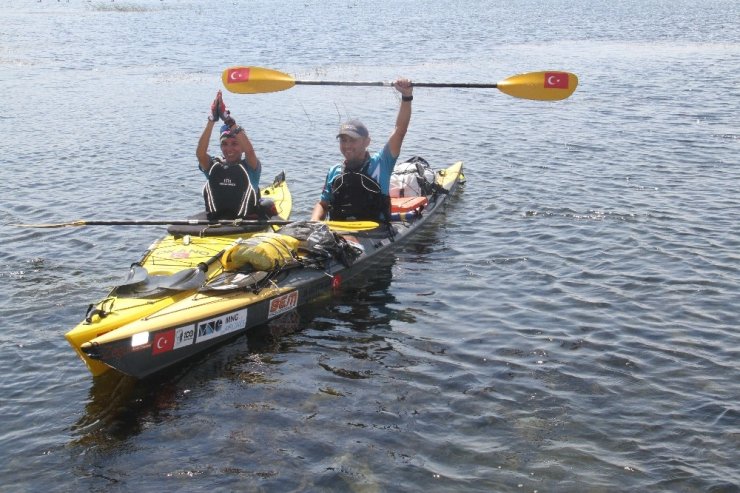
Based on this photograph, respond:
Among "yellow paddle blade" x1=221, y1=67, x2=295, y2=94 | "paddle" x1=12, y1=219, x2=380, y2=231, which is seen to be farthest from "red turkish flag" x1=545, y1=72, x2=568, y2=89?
"yellow paddle blade" x1=221, y1=67, x2=295, y2=94

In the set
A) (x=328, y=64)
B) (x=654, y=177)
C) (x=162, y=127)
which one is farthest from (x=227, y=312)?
(x=328, y=64)

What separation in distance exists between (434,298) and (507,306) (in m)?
0.92

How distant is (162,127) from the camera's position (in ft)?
67.7

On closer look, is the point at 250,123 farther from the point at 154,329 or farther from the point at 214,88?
the point at 154,329

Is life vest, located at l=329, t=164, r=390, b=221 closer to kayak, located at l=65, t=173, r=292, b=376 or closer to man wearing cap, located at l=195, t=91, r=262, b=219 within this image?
kayak, located at l=65, t=173, r=292, b=376

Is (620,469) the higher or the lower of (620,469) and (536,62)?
the lower

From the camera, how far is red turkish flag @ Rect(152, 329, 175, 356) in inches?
304

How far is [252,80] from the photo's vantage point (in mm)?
12039

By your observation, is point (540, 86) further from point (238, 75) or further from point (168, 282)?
point (168, 282)

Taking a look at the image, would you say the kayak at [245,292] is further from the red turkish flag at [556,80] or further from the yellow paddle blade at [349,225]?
the red turkish flag at [556,80]

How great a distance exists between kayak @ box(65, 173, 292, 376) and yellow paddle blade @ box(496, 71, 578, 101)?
3726 millimetres

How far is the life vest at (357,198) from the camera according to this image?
10836 millimetres

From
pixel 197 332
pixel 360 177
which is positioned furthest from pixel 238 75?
pixel 197 332

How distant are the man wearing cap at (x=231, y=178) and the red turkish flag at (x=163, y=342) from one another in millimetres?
2976
